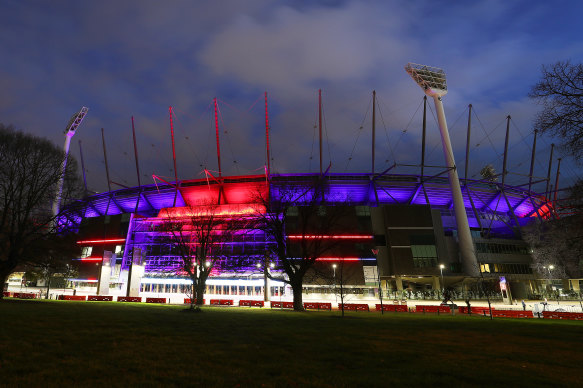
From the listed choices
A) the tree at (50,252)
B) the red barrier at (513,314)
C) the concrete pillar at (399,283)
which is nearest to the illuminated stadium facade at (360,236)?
the concrete pillar at (399,283)

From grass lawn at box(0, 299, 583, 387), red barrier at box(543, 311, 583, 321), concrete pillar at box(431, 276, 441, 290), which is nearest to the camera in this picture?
grass lawn at box(0, 299, 583, 387)

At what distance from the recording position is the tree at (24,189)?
2342 centimetres

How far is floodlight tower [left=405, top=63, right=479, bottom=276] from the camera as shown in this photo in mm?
58156

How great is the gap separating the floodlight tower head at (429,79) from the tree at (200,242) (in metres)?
51.8

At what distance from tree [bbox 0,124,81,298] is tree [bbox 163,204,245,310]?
42.4 feet

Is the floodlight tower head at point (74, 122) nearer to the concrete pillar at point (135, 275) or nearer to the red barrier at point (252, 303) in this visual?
the concrete pillar at point (135, 275)

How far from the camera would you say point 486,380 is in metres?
6.84

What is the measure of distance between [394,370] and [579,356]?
7606mm

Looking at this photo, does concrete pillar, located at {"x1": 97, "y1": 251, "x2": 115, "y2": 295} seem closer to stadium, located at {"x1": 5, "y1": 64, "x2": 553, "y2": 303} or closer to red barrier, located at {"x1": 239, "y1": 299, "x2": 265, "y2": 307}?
stadium, located at {"x1": 5, "y1": 64, "x2": 553, "y2": 303}

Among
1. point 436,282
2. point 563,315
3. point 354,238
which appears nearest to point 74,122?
point 354,238

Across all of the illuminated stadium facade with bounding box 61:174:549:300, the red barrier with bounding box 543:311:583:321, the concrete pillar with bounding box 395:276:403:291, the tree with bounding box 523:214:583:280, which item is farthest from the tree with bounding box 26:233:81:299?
the tree with bounding box 523:214:583:280

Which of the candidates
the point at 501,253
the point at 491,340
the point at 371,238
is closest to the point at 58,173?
the point at 491,340

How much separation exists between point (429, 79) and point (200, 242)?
63.7 m

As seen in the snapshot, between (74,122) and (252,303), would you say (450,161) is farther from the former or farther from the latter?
(74,122)
